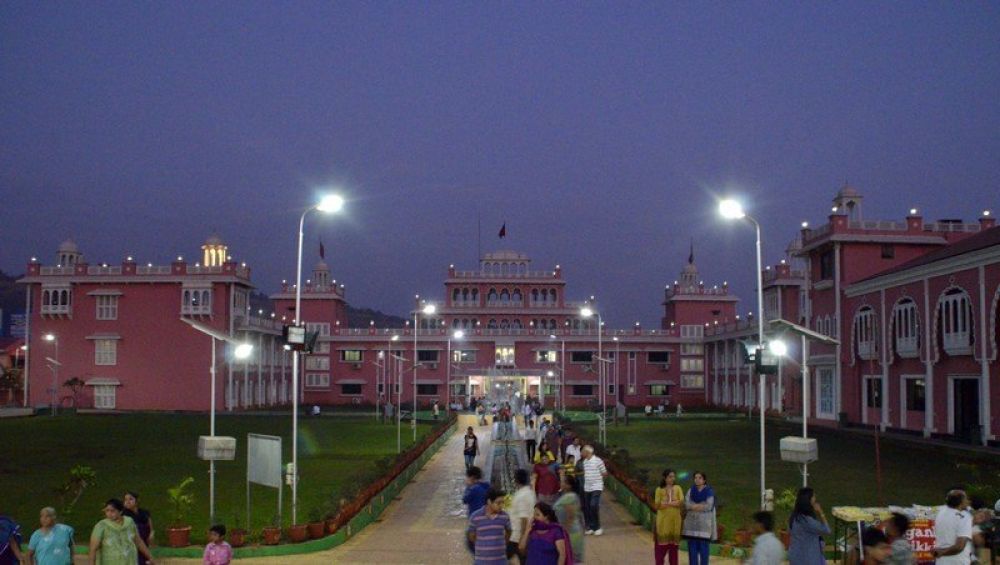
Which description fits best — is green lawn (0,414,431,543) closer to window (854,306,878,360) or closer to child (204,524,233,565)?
child (204,524,233,565)

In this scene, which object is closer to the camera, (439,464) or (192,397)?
(439,464)

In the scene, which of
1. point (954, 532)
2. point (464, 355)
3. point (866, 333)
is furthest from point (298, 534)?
point (464, 355)

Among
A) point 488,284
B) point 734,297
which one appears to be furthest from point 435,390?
point 734,297

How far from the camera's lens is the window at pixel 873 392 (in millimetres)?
44125

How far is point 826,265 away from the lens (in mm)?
50469

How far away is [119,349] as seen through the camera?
215 feet

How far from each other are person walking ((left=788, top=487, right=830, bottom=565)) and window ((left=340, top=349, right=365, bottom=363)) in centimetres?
7337

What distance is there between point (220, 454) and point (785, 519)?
31.8 ft

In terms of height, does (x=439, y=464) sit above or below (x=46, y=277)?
below

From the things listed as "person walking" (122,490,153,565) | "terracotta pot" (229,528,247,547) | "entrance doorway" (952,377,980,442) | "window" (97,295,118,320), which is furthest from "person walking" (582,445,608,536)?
"window" (97,295,118,320)

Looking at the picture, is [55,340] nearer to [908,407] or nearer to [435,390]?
[435,390]

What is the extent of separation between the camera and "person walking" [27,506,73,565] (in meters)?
9.99

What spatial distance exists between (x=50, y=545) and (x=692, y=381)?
73.9 meters

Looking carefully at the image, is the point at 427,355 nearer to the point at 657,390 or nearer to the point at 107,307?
the point at 657,390
